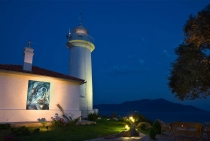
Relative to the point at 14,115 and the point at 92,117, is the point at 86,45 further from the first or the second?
the point at 14,115

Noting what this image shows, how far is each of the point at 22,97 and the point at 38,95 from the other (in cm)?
112

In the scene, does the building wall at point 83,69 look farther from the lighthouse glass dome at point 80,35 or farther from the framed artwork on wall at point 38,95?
the framed artwork on wall at point 38,95

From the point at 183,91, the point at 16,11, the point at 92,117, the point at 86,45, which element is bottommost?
the point at 92,117

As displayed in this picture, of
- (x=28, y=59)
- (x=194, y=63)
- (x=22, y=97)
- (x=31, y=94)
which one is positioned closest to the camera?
(x=194, y=63)

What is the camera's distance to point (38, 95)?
13.0 m

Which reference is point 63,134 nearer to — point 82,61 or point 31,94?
point 31,94

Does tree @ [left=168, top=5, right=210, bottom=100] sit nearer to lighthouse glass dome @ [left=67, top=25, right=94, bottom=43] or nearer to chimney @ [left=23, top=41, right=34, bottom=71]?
chimney @ [left=23, top=41, right=34, bottom=71]

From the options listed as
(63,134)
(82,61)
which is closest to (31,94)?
(63,134)

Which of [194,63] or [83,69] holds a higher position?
[83,69]

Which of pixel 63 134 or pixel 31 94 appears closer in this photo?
pixel 63 134

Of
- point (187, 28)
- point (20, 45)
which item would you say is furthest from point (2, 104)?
point (20, 45)

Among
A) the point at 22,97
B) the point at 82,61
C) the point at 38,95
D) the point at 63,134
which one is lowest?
the point at 63,134

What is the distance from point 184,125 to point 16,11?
99.5 meters

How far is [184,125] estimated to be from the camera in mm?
6367
